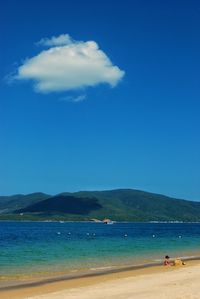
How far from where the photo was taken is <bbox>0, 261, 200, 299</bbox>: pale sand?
2240 centimetres

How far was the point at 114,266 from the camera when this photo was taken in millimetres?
41312

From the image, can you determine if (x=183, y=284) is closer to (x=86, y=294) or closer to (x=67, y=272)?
(x=86, y=294)

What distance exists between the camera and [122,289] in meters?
25.2

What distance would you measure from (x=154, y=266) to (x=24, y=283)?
15095mm

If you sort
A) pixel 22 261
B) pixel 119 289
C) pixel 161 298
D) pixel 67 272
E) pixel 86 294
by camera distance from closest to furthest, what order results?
pixel 161 298
pixel 86 294
pixel 119 289
pixel 67 272
pixel 22 261

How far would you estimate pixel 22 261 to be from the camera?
4497cm

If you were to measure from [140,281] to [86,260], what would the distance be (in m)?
18.4

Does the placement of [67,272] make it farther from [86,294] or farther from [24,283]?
[86,294]

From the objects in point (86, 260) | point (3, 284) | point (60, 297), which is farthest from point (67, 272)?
point (60, 297)

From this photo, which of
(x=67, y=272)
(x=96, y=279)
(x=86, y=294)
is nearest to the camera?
(x=86, y=294)

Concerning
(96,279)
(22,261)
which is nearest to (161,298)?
(96,279)

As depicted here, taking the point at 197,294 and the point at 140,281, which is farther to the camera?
the point at 140,281

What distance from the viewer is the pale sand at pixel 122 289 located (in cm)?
2240

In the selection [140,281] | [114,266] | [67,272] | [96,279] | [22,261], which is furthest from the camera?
[22,261]
